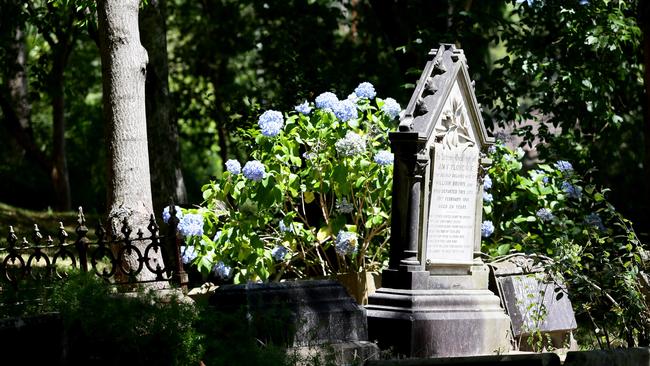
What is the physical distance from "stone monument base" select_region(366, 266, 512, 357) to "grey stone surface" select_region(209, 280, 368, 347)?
3.70 feet

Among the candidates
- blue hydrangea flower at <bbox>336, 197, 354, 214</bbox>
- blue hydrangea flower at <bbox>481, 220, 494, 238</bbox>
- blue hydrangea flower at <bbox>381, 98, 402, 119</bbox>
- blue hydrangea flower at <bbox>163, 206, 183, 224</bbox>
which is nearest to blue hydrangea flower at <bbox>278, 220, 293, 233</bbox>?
blue hydrangea flower at <bbox>336, 197, 354, 214</bbox>

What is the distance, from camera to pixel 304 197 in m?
11.2

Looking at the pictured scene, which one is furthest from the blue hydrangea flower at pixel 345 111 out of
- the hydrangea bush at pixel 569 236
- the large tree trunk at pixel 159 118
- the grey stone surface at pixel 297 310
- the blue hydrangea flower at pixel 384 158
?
the large tree trunk at pixel 159 118

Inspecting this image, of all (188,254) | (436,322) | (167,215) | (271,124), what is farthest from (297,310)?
(271,124)

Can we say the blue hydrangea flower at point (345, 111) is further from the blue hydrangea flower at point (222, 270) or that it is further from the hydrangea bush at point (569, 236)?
the blue hydrangea flower at point (222, 270)

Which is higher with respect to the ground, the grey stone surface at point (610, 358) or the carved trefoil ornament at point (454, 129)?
the carved trefoil ornament at point (454, 129)

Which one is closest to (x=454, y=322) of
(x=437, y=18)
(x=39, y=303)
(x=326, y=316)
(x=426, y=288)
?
(x=426, y=288)

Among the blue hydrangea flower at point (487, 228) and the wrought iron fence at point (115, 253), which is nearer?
the wrought iron fence at point (115, 253)

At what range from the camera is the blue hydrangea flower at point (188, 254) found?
1063 cm

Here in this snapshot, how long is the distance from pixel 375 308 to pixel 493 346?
1265 mm

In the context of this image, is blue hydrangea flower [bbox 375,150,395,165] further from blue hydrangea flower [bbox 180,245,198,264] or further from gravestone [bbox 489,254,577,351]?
blue hydrangea flower [bbox 180,245,198,264]

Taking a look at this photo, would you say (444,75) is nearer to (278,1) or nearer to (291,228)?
(291,228)

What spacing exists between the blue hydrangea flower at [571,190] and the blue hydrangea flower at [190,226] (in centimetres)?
424

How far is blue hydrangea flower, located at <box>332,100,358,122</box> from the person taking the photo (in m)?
10.9
